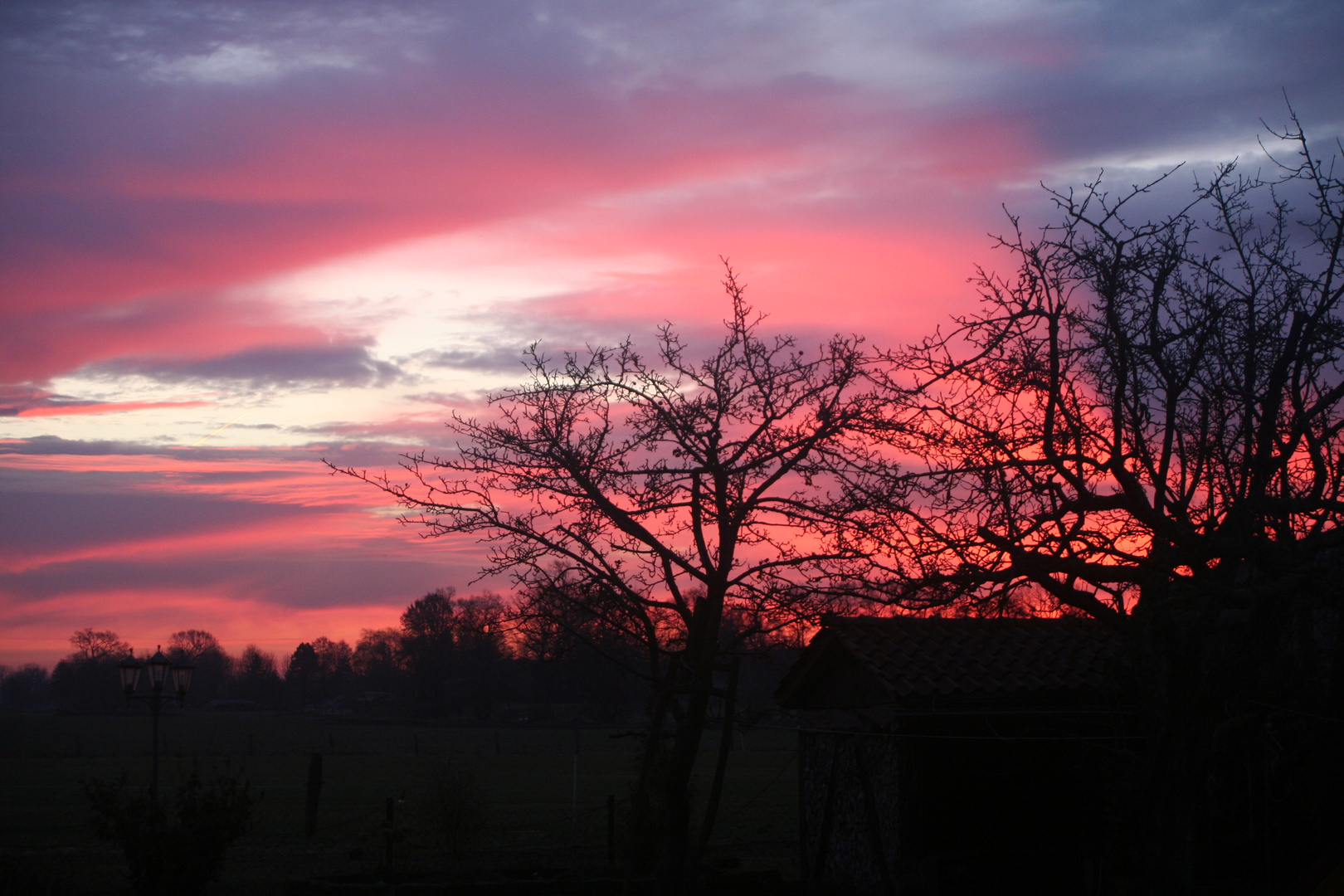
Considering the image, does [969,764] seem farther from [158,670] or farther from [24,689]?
[24,689]

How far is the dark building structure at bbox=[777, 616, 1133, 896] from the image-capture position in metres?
10.3

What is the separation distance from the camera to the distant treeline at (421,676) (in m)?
10.2

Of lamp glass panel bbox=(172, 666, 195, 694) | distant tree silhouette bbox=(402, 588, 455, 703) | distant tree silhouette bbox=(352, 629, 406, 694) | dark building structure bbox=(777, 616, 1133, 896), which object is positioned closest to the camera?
dark building structure bbox=(777, 616, 1133, 896)

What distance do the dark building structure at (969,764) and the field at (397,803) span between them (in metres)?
2.27

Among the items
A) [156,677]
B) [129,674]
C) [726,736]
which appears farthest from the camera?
[129,674]

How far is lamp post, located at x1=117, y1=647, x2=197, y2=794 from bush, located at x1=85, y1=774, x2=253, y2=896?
133 inches

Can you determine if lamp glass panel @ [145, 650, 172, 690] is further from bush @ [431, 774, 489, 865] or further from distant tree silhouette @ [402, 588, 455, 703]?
distant tree silhouette @ [402, 588, 455, 703]

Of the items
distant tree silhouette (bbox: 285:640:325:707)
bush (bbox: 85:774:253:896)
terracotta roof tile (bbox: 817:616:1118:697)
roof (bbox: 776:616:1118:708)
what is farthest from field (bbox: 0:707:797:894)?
distant tree silhouette (bbox: 285:640:325:707)

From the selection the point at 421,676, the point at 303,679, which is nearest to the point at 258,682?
the point at 303,679

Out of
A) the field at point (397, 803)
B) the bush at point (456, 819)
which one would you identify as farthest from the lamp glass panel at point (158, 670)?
the bush at point (456, 819)

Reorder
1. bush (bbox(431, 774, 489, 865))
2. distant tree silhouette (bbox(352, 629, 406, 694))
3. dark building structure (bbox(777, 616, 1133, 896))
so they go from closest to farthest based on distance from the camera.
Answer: dark building structure (bbox(777, 616, 1133, 896)), bush (bbox(431, 774, 489, 865)), distant tree silhouette (bbox(352, 629, 406, 694))

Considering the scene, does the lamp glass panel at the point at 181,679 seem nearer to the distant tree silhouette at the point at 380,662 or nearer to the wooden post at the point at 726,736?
the wooden post at the point at 726,736

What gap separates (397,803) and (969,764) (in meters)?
10.5

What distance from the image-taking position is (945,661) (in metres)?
11.1
